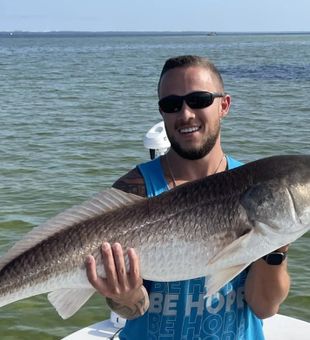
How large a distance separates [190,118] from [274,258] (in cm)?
83

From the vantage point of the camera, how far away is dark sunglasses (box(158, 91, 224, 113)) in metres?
3.53

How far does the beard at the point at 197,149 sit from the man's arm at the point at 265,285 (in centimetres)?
63

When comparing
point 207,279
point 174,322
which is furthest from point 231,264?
point 174,322

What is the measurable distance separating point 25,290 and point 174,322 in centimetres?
77

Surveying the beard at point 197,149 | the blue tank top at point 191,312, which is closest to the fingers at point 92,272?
the blue tank top at point 191,312

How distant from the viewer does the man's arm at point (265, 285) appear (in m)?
3.46

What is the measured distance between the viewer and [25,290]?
344 centimetres

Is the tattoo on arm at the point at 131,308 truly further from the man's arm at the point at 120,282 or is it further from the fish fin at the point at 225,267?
the fish fin at the point at 225,267

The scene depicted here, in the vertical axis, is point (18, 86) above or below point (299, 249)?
below

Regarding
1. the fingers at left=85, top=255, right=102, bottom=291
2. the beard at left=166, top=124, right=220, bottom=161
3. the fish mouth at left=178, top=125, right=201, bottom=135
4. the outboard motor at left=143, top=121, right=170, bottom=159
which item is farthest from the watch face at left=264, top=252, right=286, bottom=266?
the outboard motor at left=143, top=121, right=170, bottom=159

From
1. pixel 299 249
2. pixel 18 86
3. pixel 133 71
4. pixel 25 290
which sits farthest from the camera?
pixel 133 71

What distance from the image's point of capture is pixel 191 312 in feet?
11.4

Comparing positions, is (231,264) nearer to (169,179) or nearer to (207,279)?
(207,279)

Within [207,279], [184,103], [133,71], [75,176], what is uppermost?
[184,103]
